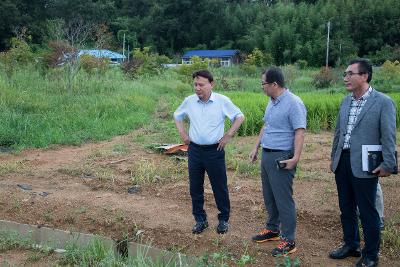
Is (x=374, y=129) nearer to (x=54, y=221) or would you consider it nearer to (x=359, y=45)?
(x=54, y=221)

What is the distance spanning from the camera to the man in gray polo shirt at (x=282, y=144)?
3527mm

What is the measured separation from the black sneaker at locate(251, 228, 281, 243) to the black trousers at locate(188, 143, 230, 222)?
346 millimetres

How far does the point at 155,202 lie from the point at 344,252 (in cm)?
221

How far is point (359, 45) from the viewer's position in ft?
123

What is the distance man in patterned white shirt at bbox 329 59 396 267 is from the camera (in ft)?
10.7

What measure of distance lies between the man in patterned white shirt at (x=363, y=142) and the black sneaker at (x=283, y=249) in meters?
0.52

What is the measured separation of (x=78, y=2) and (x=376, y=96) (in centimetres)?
4217

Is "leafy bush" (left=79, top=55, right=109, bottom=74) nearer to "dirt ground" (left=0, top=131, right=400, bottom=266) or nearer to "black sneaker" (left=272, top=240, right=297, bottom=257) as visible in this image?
"dirt ground" (left=0, top=131, right=400, bottom=266)

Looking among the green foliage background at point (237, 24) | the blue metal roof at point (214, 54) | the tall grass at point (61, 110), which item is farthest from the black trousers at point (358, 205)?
the blue metal roof at point (214, 54)

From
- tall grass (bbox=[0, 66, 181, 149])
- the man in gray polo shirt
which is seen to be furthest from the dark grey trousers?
tall grass (bbox=[0, 66, 181, 149])

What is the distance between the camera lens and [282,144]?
3.59m

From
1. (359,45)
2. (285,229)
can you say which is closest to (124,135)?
(285,229)

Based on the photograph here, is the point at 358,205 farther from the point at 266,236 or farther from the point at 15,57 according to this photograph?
the point at 15,57

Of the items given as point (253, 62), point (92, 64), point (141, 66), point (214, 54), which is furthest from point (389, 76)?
point (214, 54)
